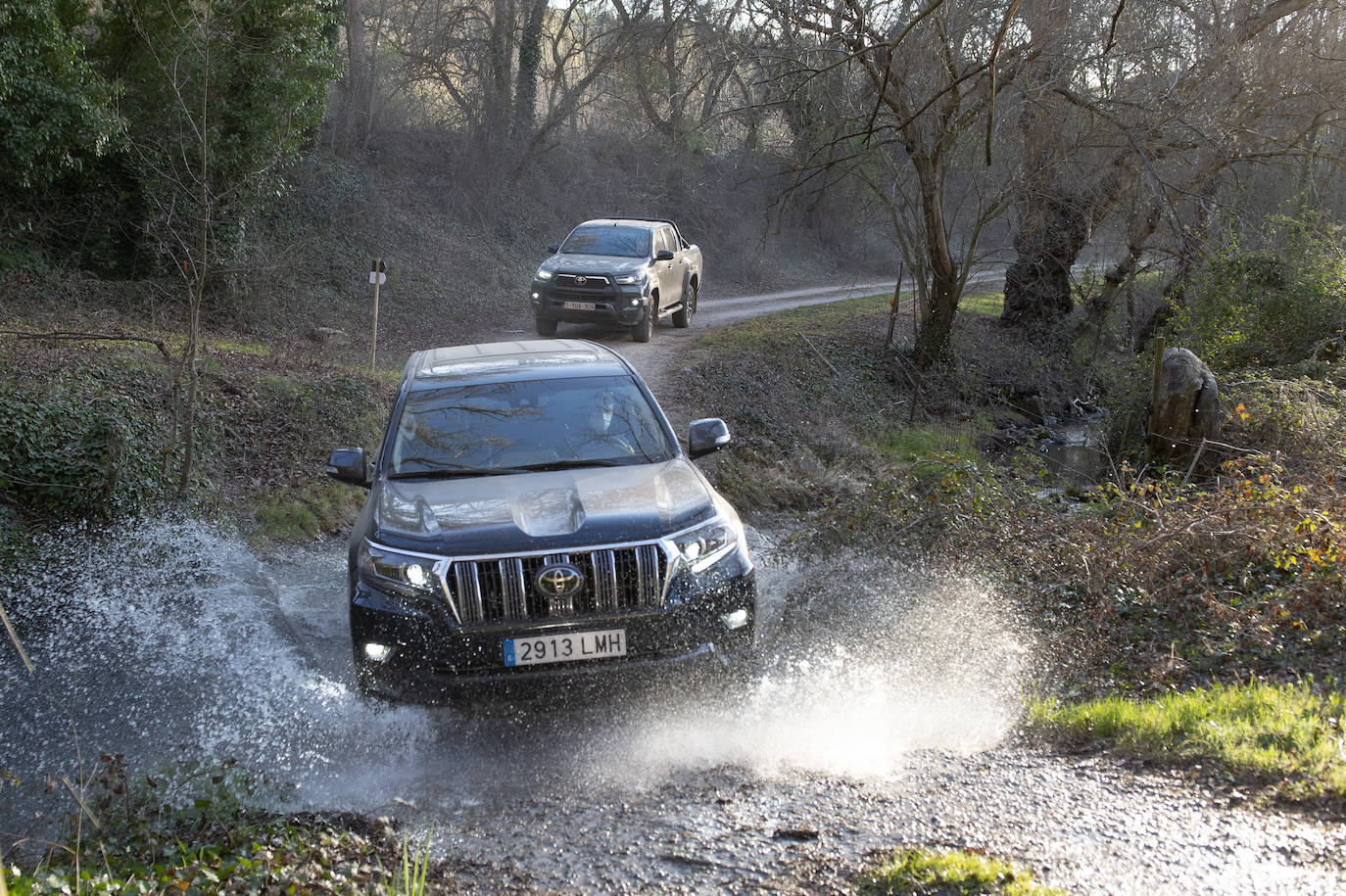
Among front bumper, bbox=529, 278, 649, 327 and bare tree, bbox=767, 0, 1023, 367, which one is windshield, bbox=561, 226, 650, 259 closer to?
front bumper, bbox=529, 278, 649, 327

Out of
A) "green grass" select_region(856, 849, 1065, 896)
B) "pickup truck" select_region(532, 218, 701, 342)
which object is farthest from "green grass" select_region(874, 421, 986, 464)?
"green grass" select_region(856, 849, 1065, 896)

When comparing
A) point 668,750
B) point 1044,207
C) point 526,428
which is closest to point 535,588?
point 668,750

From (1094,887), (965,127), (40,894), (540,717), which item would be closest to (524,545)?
(540,717)

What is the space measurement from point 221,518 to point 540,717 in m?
5.46

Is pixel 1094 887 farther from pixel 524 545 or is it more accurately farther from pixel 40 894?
pixel 40 894

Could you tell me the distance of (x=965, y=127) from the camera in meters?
15.6

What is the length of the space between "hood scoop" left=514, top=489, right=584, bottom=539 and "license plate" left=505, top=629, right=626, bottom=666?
0.48 meters

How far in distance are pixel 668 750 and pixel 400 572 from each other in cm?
153

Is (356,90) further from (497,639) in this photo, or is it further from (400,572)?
(497,639)

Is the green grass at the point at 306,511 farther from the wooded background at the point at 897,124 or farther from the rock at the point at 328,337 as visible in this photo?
the rock at the point at 328,337

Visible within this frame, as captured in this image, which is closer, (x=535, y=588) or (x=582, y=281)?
(x=535, y=588)

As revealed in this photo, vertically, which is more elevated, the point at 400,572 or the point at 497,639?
the point at 400,572

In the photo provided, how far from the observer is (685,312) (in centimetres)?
2053

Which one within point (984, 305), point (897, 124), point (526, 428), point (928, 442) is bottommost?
point (928, 442)
